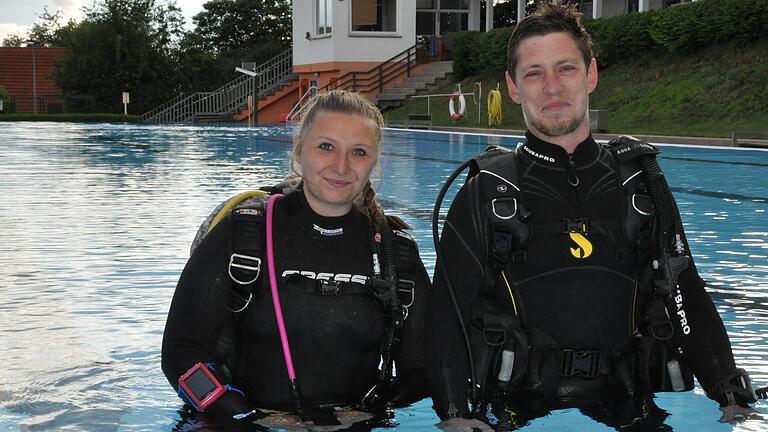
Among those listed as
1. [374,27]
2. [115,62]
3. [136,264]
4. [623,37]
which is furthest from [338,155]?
[115,62]

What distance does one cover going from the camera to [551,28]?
3496 millimetres

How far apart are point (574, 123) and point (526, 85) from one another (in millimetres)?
193

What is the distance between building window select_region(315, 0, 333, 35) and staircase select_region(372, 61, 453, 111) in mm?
4634

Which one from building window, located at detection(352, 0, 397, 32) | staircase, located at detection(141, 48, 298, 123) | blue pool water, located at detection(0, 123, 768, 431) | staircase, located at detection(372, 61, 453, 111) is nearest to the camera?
blue pool water, located at detection(0, 123, 768, 431)

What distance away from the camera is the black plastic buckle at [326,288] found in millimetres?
3641

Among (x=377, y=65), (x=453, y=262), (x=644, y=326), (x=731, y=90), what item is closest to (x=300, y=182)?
(x=453, y=262)

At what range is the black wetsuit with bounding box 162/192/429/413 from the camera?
350 centimetres

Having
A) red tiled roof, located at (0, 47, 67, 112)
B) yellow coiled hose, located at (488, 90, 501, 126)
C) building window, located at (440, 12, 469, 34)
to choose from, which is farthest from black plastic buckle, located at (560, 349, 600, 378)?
red tiled roof, located at (0, 47, 67, 112)

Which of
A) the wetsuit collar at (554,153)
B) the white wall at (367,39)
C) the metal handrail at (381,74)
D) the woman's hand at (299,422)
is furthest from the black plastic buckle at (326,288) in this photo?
the white wall at (367,39)

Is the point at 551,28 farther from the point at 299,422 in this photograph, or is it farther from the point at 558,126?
the point at 299,422

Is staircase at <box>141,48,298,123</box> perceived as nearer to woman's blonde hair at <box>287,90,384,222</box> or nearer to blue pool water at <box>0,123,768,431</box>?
blue pool water at <box>0,123,768,431</box>

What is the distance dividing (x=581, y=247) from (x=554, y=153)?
32cm

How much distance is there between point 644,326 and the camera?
3.51 metres

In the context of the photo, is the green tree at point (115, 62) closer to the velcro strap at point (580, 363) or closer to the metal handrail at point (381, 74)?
the metal handrail at point (381, 74)
